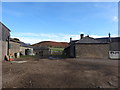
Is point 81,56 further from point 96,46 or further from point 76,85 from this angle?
point 76,85

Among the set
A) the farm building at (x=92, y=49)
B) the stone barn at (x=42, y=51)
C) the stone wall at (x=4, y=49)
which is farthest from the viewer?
the stone barn at (x=42, y=51)

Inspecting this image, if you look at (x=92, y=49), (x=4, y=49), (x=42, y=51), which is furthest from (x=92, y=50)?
(x=42, y=51)

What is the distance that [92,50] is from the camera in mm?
23188

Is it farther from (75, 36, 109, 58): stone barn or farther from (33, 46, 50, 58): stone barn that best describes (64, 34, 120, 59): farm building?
(33, 46, 50, 58): stone barn

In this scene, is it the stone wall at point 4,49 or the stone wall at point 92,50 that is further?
the stone wall at point 92,50

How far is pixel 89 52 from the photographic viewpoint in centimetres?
2323

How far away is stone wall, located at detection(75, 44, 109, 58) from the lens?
2294 centimetres

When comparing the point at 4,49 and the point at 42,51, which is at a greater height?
the point at 4,49

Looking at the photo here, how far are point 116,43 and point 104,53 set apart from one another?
1100 cm

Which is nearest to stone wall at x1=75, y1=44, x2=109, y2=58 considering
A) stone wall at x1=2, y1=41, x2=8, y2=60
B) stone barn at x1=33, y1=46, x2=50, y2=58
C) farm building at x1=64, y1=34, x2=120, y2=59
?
farm building at x1=64, y1=34, x2=120, y2=59

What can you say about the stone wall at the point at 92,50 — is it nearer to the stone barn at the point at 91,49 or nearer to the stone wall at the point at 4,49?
the stone barn at the point at 91,49

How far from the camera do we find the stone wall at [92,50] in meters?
22.9

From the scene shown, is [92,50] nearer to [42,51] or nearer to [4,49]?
[4,49]

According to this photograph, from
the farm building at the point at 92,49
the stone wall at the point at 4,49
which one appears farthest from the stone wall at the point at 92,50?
the stone wall at the point at 4,49
